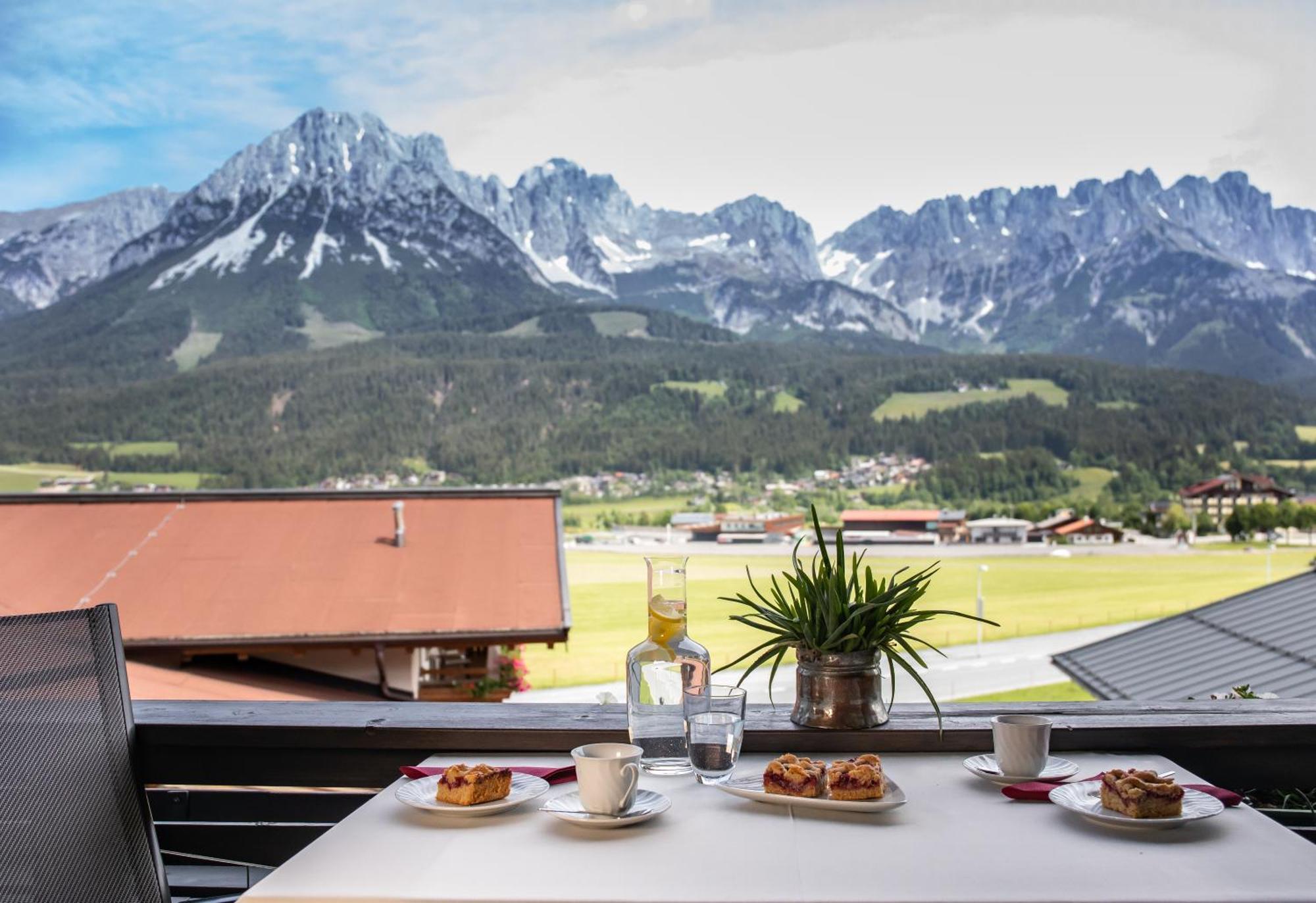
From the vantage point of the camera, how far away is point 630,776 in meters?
1.19

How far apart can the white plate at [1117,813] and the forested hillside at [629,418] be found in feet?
123

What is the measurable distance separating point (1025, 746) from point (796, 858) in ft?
1.31

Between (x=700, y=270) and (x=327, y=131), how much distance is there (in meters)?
22.2

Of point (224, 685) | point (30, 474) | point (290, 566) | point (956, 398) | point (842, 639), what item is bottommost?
point (224, 685)

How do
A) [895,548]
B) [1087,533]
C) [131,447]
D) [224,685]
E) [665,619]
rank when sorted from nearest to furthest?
[665,619], [224,685], [895,548], [1087,533], [131,447]

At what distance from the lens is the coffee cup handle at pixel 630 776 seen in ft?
3.89

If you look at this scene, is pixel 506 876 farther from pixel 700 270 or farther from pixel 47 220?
pixel 700 270

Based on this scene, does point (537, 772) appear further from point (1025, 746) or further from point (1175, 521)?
point (1175, 521)

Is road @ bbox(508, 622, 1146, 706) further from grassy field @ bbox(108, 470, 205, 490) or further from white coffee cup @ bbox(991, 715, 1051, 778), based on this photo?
white coffee cup @ bbox(991, 715, 1051, 778)

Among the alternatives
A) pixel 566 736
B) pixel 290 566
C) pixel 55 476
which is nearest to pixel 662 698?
pixel 566 736

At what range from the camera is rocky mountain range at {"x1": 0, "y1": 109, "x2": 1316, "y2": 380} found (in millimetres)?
49469

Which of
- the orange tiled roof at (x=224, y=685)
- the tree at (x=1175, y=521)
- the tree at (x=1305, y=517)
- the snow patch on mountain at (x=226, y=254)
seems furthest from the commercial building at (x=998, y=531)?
the snow patch on mountain at (x=226, y=254)

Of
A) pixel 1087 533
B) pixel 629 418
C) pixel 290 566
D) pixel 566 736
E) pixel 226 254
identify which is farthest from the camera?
pixel 226 254

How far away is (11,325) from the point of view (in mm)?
47156
